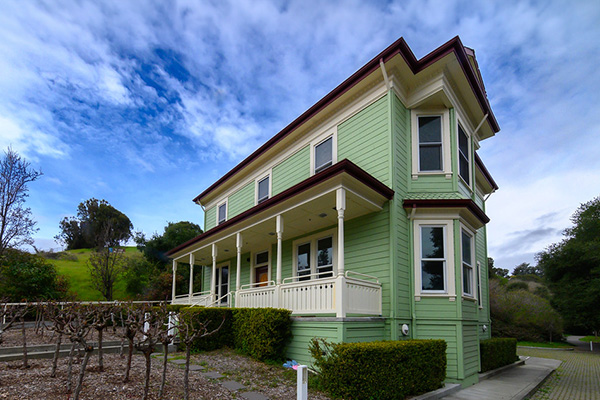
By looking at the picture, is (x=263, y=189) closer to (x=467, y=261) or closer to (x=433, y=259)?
(x=433, y=259)

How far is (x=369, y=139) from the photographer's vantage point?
9953 millimetres

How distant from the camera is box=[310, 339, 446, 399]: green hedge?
6.04 m

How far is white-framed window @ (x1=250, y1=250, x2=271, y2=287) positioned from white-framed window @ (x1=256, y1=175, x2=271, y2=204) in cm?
220

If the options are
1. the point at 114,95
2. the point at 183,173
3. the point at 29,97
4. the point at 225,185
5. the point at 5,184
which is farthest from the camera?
the point at 183,173

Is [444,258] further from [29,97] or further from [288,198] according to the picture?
[29,97]

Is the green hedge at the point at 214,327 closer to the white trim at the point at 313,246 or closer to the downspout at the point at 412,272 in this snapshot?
the white trim at the point at 313,246

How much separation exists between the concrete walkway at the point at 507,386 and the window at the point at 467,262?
222 centimetres

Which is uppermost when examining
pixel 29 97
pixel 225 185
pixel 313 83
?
pixel 313 83

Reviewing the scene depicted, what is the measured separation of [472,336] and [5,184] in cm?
2414

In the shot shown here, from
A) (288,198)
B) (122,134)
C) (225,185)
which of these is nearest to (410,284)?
(288,198)

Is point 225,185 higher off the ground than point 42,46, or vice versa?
point 42,46

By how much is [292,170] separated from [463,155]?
5663 millimetres

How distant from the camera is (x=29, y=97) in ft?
42.4

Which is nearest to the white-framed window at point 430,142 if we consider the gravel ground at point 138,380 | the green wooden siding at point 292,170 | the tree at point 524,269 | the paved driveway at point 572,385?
the green wooden siding at point 292,170
